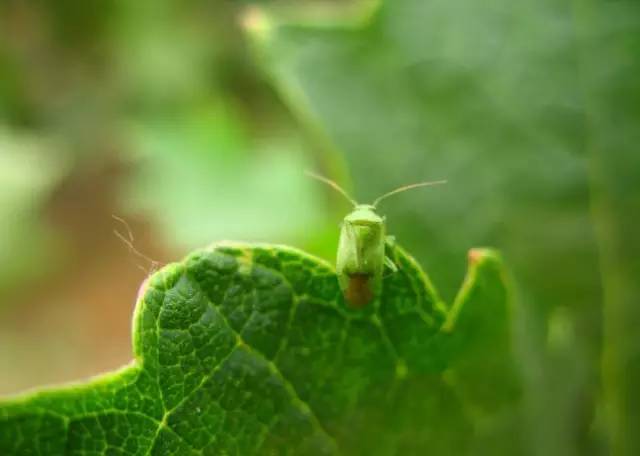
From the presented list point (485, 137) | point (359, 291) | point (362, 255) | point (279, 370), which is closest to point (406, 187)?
point (485, 137)

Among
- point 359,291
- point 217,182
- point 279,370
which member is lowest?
A: point 279,370

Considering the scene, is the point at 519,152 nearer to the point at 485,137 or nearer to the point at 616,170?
the point at 485,137

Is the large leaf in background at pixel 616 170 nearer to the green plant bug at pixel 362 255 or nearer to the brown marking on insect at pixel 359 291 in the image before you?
the green plant bug at pixel 362 255

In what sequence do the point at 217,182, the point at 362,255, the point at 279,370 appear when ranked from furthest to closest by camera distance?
the point at 217,182
the point at 362,255
the point at 279,370

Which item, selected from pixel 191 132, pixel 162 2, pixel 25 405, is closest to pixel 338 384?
pixel 25 405

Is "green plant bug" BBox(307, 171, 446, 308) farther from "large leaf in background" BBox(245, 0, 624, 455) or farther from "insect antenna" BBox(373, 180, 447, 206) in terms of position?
"large leaf in background" BBox(245, 0, 624, 455)

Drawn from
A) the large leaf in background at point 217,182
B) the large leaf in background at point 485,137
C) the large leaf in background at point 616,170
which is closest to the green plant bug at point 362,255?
the large leaf in background at point 485,137

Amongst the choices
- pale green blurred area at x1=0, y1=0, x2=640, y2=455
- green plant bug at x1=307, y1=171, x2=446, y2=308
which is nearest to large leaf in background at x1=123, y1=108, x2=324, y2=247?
pale green blurred area at x1=0, y1=0, x2=640, y2=455
